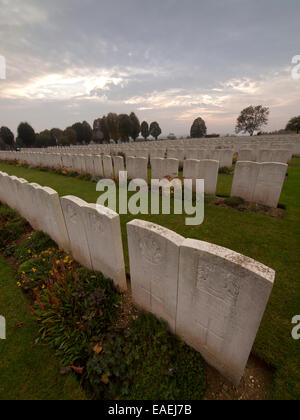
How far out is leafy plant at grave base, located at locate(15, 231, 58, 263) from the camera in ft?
12.2

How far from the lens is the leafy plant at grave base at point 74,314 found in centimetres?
212

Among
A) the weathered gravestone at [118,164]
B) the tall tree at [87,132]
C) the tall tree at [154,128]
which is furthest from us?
the tall tree at [154,128]

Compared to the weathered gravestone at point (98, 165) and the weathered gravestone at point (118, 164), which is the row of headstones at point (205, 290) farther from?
the weathered gravestone at point (98, 165)

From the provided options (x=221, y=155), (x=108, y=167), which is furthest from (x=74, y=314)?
(x=221, y=155)

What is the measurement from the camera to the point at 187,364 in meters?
1.94

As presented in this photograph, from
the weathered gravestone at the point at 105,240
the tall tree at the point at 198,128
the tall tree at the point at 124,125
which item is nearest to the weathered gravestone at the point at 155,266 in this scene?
the weathered gravestone at the point at 105,240

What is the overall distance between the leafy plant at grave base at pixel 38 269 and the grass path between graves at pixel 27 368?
0.35 metres

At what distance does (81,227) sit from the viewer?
305cm

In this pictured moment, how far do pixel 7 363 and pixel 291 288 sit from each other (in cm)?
410

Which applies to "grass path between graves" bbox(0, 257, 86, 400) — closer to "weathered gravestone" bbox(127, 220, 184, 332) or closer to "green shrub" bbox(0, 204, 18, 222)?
"weathered gravestone" bbox(127, 220, 184, 332)

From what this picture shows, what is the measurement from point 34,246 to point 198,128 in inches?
2421

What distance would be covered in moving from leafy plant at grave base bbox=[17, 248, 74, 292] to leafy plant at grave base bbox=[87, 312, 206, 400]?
1429 millimetres
